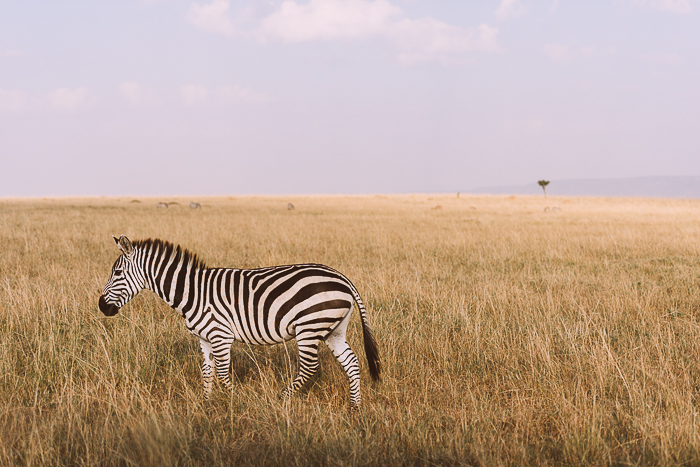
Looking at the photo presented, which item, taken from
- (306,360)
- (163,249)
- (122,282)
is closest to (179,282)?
(163,249)

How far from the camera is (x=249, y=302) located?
3.79 meters

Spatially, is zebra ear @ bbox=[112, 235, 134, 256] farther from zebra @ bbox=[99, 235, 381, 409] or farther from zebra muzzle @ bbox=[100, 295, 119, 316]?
Result: zebra muzzle @ bbox=[100, 295, 119, 316]

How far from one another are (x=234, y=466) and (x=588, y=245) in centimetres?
1430

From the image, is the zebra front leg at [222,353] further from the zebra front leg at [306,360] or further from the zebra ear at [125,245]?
the zebra ear at [125,245]

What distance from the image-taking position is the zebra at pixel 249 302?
3.64 m

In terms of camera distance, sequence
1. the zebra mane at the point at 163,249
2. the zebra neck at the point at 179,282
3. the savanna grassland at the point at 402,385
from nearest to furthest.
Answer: the savanna grassland at the point at 402,385 → the zebra neck at the point at 179,282 → the zebra mane at the point at 163,249

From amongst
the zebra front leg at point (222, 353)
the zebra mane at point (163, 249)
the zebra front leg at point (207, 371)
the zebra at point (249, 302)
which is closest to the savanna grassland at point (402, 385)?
the zebra front leg at point (207, 371)

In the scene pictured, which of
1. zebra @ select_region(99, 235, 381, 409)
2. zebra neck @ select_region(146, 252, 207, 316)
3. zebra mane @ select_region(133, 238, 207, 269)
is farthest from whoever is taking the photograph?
zebra mane @ select_region(133, 238, 207, 269)

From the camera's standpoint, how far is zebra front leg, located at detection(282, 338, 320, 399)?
12.1ft

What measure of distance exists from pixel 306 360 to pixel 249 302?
691mm

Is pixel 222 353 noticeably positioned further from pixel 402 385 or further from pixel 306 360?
pixel 402 385

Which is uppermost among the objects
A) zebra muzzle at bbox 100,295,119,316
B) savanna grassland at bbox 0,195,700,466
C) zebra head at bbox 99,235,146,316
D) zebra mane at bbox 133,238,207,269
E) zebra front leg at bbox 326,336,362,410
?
zebra mane at bbox 133,238,207,269

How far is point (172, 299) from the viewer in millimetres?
3994

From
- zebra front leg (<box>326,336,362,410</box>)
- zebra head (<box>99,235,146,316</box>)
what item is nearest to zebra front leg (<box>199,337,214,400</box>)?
zebra head (<box>99,235,146,316</box>)
